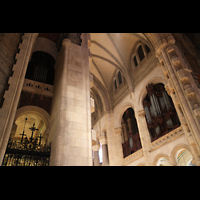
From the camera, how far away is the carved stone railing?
8.45m

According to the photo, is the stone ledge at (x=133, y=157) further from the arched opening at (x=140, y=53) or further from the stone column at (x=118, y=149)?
the arched opening at (x=140, y=53)

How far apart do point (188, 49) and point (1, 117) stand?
1208 cm

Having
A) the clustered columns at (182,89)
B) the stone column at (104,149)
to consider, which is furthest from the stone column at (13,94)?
the stone column at (104,149)

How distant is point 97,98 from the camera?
1983 cm

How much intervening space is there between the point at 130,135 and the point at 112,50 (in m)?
7.70

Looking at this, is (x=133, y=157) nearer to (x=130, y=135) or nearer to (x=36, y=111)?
(x=130, y=135)

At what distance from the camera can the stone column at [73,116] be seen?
16.2 feet

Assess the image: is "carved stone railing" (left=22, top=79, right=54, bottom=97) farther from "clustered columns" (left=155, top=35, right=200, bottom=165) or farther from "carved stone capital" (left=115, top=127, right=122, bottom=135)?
"carved stone capital" (left=115, top=127, right=122, bottom=135)

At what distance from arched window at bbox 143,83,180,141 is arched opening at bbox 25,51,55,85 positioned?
291 inches

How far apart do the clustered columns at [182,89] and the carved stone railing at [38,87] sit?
20.6 feet


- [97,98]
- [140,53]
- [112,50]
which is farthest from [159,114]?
[97,98]

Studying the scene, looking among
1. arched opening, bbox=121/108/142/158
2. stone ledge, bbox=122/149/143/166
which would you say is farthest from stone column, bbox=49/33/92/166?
arched opening, bbox=121/108/142/158
